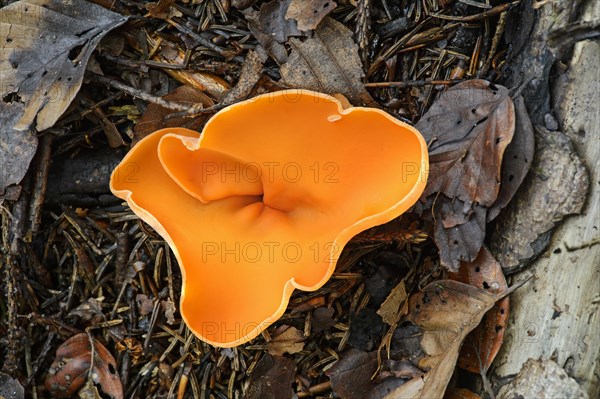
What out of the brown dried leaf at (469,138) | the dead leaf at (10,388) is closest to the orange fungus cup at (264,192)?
the brown dried leaf at (469,138)

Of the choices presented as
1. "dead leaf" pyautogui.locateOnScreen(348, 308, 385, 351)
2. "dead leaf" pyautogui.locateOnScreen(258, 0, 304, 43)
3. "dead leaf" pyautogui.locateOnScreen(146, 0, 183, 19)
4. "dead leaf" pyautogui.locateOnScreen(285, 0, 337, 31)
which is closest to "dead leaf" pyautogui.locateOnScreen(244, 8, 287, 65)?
"dead leaf" pyautogui.locateOnScreen(258, 0, 304, 43)

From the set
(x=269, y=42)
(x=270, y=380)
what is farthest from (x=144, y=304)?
(x=269, y=42)

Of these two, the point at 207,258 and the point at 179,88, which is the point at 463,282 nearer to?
the point at 207,258

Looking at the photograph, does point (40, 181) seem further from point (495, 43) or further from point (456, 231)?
point (495, 43)

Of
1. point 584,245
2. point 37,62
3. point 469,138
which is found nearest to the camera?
point 584,245

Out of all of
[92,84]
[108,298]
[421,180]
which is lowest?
[108,298]

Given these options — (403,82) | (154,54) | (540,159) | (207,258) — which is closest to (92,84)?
(154,54)
